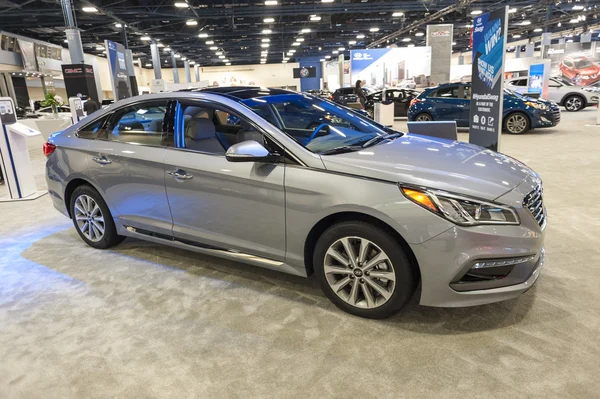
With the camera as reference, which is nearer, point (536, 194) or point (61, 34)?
point (536, 194)

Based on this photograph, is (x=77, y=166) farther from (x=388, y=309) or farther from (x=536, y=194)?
(x=536, y=194)

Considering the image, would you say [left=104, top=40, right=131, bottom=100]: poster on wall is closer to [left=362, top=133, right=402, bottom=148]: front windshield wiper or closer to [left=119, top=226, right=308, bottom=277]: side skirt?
[left=119, top=226, right=308, bottom=277]: side skirt

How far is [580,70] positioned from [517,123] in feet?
59.3

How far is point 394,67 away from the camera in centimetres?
2030

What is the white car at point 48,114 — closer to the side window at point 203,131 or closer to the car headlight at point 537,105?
the side window at point 203,131

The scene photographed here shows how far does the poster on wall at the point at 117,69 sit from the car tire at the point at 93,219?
1434 centimetres

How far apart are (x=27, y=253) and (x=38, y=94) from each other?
31.4 meters

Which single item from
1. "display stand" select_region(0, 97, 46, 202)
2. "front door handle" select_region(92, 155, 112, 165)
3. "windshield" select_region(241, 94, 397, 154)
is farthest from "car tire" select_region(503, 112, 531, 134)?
"display stand" select_region(0, 97, 46, 202)

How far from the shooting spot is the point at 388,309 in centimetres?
250

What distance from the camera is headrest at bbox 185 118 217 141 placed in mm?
3162

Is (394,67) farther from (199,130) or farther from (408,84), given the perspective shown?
(199,130)

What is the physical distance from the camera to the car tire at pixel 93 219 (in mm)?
3760

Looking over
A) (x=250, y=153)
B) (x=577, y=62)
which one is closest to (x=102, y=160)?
(x=250, y=153)

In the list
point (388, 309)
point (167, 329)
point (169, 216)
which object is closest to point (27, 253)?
point (169, 216)
